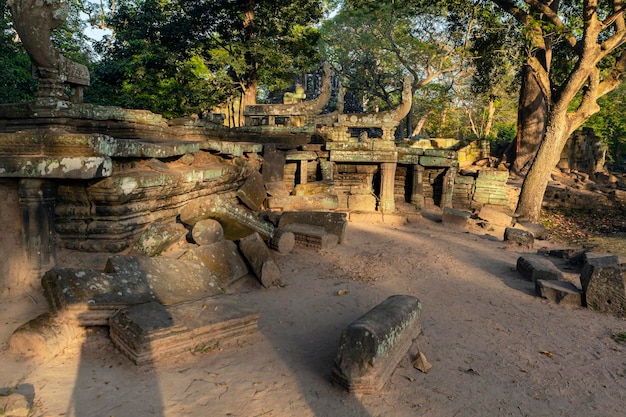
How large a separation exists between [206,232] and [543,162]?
11.1 metres

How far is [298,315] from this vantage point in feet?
16.3

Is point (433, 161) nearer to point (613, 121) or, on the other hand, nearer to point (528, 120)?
point (528, 120)

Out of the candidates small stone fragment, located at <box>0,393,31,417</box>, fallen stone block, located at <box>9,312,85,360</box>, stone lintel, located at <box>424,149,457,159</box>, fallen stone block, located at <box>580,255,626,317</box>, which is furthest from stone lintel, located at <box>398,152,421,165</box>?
small stone fragment, located at <box>0,393,31,417</box>

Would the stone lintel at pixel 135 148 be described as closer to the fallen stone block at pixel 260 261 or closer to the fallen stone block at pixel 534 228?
the fallen stone block at pixel 260 261

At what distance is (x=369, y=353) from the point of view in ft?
11.2

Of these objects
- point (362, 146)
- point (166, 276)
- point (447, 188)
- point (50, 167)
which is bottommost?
point (166, 276)

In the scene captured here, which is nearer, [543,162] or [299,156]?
[299,156]

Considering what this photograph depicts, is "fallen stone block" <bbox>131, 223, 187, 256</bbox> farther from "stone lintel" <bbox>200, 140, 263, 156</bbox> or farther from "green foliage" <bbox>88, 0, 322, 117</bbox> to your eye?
"green foliage" <bbox>88, 0, 322, 117</bbox>

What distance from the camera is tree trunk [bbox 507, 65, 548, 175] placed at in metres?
18.3

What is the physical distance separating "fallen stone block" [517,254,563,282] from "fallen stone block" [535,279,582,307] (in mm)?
281

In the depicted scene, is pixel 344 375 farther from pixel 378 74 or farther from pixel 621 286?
pixel 378 74

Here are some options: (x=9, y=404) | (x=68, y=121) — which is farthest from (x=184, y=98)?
(x=9, y=404)

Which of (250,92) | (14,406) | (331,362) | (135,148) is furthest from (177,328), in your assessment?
(250,92)

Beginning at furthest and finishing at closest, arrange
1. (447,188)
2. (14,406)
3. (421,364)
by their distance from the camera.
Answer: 1. (447,188)
2. (421,364)
3. (14,406)
